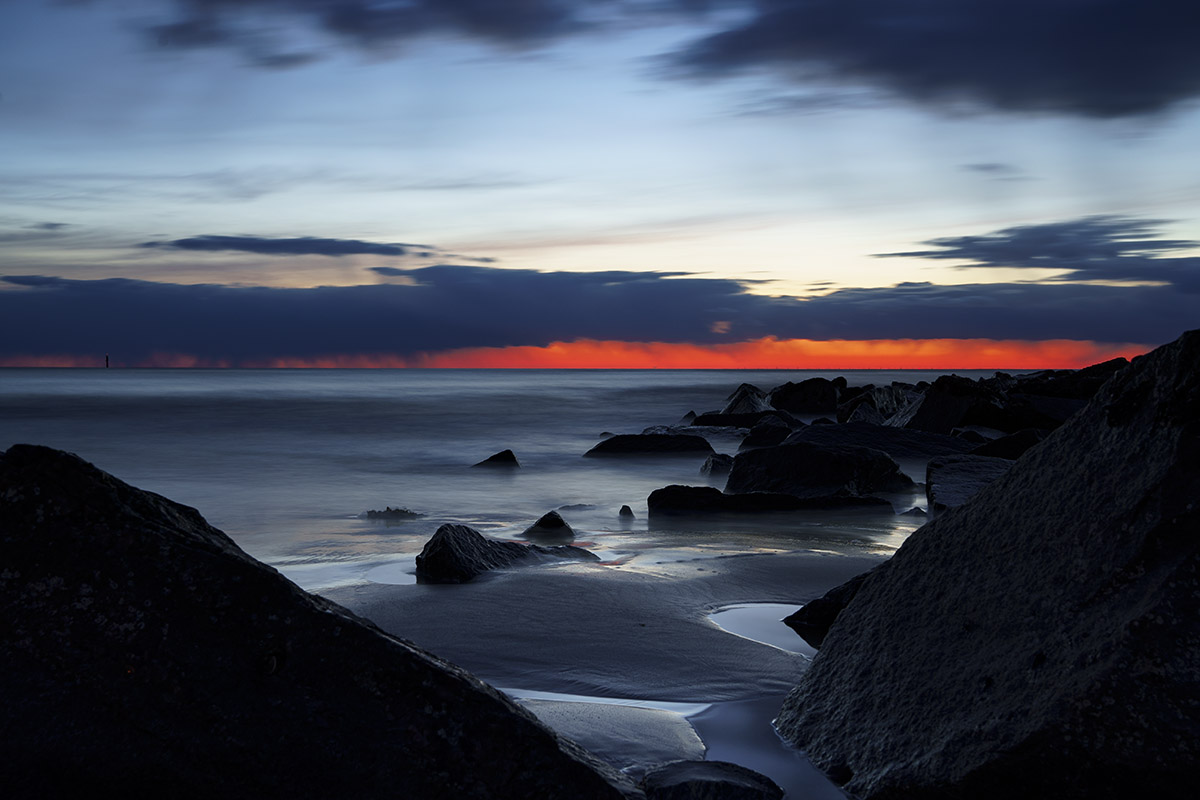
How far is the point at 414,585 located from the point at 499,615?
830 mm

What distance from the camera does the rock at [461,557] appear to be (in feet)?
15.3

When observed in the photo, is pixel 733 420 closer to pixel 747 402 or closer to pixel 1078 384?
pixel 747 402

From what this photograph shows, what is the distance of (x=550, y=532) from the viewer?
6598 millimetres

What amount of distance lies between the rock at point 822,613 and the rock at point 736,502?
339 centimetres

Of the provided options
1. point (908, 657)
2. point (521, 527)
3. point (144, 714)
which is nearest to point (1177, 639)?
point (908, 657)

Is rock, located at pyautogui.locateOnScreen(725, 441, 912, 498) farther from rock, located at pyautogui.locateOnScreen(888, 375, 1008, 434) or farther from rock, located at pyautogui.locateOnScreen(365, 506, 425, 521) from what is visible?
rock, located at pyautogui.locateOnScreen(888, 375, 1008, 434)

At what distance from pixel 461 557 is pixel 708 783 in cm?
270

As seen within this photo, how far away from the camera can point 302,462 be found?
14.3 metres

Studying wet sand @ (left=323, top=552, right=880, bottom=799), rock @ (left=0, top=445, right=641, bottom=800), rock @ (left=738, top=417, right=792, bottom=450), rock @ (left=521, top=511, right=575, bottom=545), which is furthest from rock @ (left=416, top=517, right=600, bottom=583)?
rock @ (left=738, top=417, right=792, bottom=450)

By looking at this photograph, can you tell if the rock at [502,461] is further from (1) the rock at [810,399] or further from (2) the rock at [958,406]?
(1) the rock at [810,399]

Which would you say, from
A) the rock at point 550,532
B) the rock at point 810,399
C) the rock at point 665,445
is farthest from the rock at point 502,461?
the rock at point 810,399

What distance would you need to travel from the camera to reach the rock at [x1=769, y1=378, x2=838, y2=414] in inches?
1048

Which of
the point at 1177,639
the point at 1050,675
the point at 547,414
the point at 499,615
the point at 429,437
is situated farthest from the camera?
the point at 547,414

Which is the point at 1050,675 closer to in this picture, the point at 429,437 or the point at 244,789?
the point at 244,789
